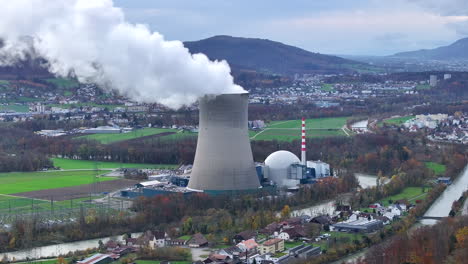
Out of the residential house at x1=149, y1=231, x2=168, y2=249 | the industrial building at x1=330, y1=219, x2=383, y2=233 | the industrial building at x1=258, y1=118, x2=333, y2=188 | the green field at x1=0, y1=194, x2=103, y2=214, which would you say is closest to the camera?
the residential house at x1=149, y1=231, x2=168, y2=249

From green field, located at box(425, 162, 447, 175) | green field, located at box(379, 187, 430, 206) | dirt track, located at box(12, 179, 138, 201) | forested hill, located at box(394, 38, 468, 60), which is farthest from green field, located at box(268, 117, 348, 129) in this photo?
forested hill, located at box(394, 38, 468, 60)

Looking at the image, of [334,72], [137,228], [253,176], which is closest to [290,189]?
[253,176]

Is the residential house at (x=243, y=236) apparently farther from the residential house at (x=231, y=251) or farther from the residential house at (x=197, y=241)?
the residential house at (x=231, y=251)

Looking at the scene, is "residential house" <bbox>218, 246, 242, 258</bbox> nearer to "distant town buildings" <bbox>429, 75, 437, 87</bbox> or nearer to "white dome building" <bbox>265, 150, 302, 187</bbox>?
"white dome building" <bbox>265, 150, 302, 187</bbox>

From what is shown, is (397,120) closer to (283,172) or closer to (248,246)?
(283,172)

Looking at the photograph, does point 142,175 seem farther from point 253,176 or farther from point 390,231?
point 390,231

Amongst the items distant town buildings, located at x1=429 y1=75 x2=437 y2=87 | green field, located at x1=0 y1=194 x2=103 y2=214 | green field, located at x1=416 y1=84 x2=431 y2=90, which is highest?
distant town buildings, located at x1=429 y1=75 x2=437 y2=87

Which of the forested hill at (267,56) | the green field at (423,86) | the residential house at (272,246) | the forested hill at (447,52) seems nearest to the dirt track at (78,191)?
the residential house at (272,246)
